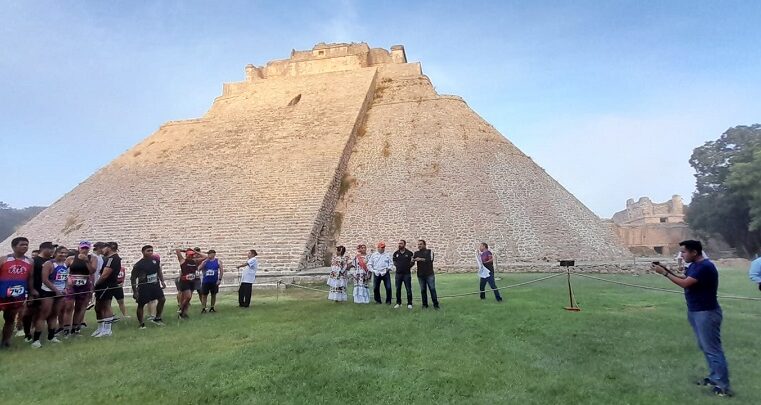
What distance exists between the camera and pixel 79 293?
6.82m

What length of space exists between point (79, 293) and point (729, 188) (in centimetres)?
2760

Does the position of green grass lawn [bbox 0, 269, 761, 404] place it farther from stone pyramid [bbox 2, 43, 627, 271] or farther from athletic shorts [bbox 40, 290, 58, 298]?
stone pyramid [bbox 2, 43, 627, 271]

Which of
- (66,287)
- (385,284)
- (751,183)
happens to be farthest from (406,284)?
(751,183)

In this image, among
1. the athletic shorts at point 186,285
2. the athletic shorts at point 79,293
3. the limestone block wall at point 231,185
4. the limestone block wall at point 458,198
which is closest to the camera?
the athletic shorts at point 79,293

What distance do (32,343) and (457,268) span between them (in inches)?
441

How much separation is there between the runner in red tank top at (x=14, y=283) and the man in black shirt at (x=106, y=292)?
909 mm

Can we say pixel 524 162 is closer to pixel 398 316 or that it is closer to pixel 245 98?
pixel 398 316

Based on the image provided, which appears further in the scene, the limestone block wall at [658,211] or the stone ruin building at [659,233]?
the limestone block wall at [658,211]

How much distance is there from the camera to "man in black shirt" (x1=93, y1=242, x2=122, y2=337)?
22.5 ft

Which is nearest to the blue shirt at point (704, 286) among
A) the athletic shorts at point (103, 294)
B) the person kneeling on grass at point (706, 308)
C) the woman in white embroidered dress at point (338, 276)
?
the person kneeling on grass at point (706, 308)

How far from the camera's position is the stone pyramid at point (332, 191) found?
15500mm

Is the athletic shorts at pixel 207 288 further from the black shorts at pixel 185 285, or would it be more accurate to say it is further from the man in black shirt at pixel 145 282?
the man in black shirt at pixel 145 282

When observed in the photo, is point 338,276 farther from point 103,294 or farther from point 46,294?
point 46,294

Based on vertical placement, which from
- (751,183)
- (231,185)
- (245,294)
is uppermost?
(751,183)
